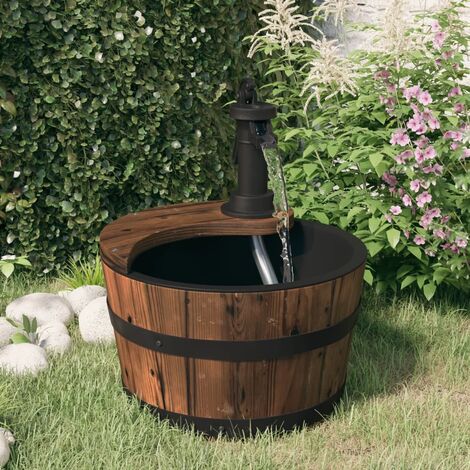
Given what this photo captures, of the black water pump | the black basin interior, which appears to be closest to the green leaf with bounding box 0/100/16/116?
the black basin interior

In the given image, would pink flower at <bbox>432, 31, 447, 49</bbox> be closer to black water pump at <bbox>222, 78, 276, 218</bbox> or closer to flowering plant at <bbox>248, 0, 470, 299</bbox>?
flowering plant at <bbox>248, 0, 470, 299</bbox>

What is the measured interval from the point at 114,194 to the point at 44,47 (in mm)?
932

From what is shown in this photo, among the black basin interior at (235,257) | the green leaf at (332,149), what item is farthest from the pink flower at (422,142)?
the black basin interior at (235,257)

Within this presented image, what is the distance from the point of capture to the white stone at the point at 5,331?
12.9 ft

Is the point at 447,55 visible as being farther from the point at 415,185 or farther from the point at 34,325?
the point at 34,325

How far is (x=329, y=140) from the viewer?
410 centimetres

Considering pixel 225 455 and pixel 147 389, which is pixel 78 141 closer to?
pixel 147 389

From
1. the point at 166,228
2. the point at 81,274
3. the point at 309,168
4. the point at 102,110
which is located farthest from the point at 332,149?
the point at 81,274

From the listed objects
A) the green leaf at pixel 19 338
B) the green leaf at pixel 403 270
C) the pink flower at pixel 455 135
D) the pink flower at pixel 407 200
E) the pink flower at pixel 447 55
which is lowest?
the green leaf at pixel 19 338

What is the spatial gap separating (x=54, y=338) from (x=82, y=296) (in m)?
0.48

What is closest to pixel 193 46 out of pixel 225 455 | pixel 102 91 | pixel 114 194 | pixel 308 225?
pixel 102 91

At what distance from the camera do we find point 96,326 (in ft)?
12.9

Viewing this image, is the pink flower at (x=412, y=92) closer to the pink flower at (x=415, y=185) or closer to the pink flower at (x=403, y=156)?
the pink flower at (x=403, y=156)

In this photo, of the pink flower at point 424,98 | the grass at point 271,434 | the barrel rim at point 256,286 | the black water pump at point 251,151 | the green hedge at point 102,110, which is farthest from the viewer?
the green hedge at point 102,110
